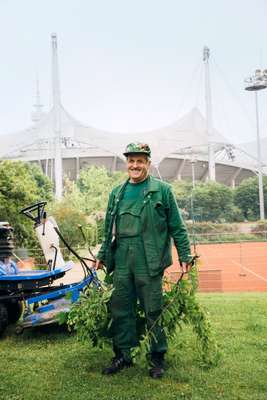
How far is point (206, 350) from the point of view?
390 cm

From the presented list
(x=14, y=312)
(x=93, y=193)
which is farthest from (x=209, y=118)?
(x=14, y=312)

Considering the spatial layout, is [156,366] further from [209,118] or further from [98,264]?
[209,118]

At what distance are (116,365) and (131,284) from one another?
22.7 inches

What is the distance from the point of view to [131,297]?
150 inches

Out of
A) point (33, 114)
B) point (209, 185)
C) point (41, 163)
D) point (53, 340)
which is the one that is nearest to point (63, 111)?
point (41, 163)

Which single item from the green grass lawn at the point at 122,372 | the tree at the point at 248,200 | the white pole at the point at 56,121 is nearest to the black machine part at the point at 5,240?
the green grass lawn at the point at 122,372

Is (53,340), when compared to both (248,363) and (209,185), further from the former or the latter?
(209,185)

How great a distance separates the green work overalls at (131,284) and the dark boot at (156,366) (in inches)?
1.7

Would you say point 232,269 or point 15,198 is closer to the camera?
point 15,198

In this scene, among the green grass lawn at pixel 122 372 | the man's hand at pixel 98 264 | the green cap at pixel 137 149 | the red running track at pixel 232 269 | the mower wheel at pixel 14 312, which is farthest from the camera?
the red running track at pixel 232 269

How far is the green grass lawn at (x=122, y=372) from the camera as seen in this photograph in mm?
3383

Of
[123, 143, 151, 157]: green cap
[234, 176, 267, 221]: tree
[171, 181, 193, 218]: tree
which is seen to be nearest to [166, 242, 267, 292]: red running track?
[123, 143, 151, 157]: green cap

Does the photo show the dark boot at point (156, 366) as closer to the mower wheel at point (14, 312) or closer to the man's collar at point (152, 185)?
the man's collar at point (152, 185)

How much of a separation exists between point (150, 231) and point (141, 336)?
83cm
